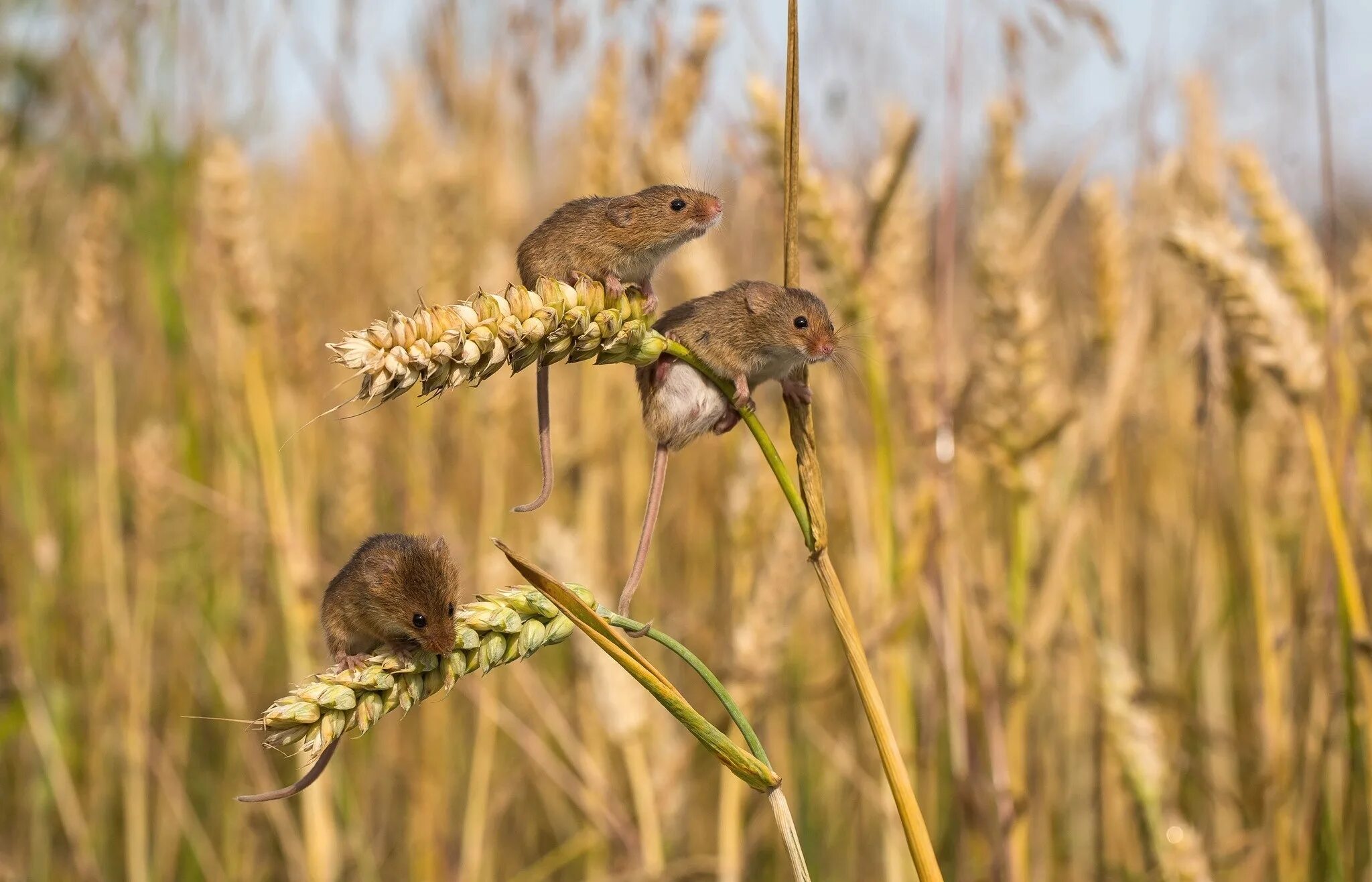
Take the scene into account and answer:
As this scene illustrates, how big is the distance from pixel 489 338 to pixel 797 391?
1.50 feet

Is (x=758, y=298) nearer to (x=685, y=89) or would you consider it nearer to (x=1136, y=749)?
(x=1136, y=749)

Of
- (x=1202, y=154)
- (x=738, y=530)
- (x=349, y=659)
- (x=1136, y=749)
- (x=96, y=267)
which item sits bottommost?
(x=1136, y=749)

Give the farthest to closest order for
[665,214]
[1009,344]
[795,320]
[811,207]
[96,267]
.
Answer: [96,267] → [1009,344] → [811,207] → [665,214] → [795,320]

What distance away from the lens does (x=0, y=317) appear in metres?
3.09

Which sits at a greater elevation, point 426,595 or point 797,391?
point 797,391

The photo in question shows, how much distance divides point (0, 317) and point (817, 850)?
2622 millimetres

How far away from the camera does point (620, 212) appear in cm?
157

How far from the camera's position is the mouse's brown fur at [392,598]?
4.17ft

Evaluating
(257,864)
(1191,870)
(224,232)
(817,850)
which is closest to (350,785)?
(257,864)

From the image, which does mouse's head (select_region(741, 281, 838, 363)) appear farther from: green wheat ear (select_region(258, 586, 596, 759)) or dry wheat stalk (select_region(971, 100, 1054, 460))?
dry wheat stalk (select_region(971, 100, 1054, 460))

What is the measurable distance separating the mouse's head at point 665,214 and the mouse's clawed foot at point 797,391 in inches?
12.8

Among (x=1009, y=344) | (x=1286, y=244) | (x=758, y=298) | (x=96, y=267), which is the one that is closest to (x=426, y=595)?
(x=758, y=298)

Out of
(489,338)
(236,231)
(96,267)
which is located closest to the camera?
(489,338)

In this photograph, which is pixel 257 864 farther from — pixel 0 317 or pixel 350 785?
pixel 0 317
